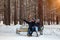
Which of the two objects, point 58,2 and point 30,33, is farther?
point 58,2

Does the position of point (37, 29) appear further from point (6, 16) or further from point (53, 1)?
point (53, 1)

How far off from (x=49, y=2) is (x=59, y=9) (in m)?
2.59

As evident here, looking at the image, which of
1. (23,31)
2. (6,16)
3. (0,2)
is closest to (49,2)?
(0,2)

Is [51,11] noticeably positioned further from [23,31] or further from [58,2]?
[23,31]

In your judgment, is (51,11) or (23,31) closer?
(23,31)

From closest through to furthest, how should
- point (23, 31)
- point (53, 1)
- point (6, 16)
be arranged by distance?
1. point (23, 31)
2. point (6, 16)
3. point (53, 1)

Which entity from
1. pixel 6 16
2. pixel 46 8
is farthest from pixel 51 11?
pixel 6 16

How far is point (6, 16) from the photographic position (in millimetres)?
38469

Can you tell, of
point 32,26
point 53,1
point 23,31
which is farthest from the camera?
point 53,1

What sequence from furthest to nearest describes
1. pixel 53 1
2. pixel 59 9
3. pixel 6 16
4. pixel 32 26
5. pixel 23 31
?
pixel 53 1, pixel 59 9, pixel 6 16, pixel 23 31, pixel 32 26

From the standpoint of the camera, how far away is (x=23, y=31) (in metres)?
22.2

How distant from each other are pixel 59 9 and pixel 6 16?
16437 millimetres

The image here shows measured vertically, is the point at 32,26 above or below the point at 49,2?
below

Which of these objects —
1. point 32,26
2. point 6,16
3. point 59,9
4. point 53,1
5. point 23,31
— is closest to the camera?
point 32,26
